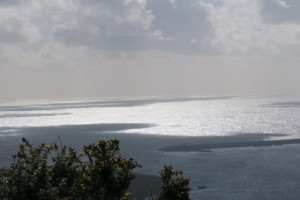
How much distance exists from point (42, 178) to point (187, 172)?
8497 centimetres

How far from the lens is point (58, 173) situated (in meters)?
31.5

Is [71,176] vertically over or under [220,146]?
over

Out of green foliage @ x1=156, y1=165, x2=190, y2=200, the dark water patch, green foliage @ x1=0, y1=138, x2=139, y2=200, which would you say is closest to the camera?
green foliage @ x1=156, y1=165, x2=190, y2=200

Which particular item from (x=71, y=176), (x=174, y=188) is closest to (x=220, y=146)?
(x=71, y=176)

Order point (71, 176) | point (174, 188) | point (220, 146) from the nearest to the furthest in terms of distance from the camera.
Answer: point (174, 188) < point (71, 176) < point (220, 146)

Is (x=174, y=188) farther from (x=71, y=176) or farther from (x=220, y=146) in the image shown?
(x=220, y=146)

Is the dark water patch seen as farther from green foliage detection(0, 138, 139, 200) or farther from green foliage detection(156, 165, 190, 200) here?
green foliage detection(156, 165, 190, 200)

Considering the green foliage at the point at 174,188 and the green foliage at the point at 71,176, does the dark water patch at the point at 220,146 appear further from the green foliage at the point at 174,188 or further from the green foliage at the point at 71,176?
the green foliage at the point at 174,188

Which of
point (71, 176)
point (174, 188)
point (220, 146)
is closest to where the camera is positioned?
point (174, 188)

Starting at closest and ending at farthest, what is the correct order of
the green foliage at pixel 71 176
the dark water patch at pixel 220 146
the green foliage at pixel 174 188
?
the green foliage at pixel 174 188, the green foliage at pixel 71 176, the dark water patch at pixel 220 146

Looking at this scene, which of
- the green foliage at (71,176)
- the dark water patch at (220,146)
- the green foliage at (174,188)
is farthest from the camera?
the dark water patch at (220,146)

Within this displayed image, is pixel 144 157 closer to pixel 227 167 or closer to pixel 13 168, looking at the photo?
pixel 227 167

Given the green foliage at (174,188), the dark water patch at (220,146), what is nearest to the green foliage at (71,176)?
the green foliage at (174,188)

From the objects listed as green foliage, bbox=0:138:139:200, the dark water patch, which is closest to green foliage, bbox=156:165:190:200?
green foliage, bbox=0:138:139:200
